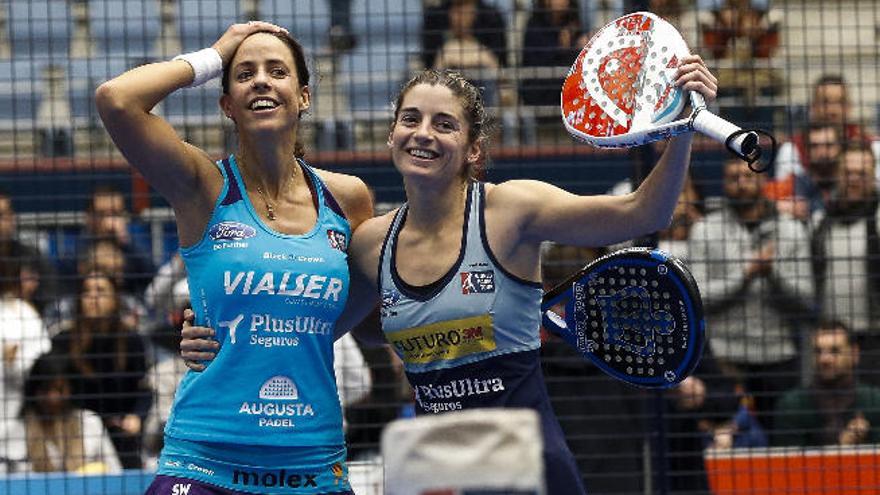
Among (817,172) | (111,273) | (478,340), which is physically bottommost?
(478,340)

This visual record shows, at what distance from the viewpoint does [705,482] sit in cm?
795

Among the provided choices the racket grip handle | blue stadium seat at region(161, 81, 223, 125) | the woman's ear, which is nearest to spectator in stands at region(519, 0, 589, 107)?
blue stadium seat at region(161, 81, 223, 125)

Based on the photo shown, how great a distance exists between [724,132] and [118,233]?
437cm

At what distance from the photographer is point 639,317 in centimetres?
539

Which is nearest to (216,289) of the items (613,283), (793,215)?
(613,283)

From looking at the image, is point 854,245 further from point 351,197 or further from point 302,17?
point 351,197

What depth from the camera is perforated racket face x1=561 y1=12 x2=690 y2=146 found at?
4820mm

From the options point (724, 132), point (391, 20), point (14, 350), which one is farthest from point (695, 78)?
point (14, 350)

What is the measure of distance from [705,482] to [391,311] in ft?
10.8

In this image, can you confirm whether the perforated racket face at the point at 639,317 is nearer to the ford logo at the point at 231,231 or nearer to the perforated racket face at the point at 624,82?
the perforated racket face at the point at 624,82

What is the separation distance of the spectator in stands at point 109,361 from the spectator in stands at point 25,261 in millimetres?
223

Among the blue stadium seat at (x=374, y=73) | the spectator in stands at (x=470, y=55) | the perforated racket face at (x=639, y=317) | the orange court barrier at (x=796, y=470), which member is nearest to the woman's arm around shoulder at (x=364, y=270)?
the perforated racket face at (x=639, y=317)

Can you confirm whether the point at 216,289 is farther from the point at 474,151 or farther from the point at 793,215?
the point at 793,215

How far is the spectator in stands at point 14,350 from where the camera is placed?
8023mm
